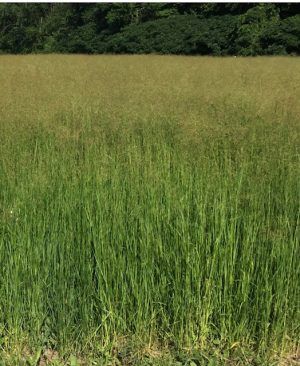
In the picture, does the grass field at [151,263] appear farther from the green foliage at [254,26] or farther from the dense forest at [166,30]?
the green foliage at [254,26]

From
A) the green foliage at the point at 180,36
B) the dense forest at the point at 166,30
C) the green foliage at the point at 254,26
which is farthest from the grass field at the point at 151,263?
the green foliage at the point at 180,36

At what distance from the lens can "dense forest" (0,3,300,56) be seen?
20.9m

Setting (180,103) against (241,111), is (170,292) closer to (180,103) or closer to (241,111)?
(241,111)

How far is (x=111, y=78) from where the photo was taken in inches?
341

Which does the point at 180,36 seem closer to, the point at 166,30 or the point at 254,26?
the point at 166,30

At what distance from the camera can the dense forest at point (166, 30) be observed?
2089 cm

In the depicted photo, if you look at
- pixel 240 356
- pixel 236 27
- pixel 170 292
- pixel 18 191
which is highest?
pixel 236 27

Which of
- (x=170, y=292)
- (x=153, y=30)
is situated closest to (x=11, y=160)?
(x=170, y=292)

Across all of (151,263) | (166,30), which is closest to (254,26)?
(166,30)

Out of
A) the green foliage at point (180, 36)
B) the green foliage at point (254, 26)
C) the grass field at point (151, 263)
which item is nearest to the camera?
the grass field at point (151, 263)

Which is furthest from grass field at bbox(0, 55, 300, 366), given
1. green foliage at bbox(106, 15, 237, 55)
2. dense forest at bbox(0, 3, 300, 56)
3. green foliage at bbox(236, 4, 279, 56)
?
green foliage at bbox(106, 15, 237, 55)

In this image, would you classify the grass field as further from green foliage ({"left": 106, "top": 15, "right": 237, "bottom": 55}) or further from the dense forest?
green foliage ({"left": 106, "top": 15, "right": 237, "bottom": 55})

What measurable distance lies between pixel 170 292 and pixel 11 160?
5.08 feet

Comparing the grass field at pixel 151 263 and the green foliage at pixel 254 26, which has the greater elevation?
the green foliage at pixel 254 26
